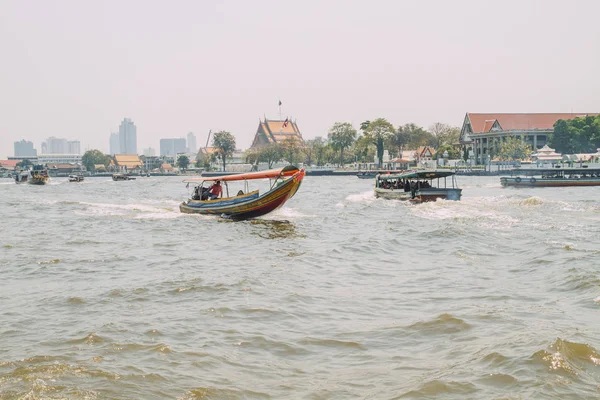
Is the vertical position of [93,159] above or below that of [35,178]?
above

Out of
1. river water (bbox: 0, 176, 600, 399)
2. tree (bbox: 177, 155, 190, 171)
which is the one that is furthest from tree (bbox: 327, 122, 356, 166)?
river water (bbox: 0, 176, 600, 399)

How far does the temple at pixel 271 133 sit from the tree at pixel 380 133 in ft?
130

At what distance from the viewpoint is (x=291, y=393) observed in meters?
7.09

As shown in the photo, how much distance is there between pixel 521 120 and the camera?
116m

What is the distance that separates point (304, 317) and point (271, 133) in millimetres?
151245

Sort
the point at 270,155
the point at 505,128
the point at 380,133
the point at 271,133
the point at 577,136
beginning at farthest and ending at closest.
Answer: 1. the point at 271,133
2. the point at 270,155
3. the point at 380,133
4. the point at 505,128
5. the point at 577,136

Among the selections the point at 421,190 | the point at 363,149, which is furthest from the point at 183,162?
the point at 421,190

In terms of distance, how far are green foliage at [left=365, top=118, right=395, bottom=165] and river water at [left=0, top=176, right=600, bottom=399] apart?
9897 cm

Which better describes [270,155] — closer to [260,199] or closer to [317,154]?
[317,154]

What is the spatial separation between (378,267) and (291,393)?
8757 millimetres

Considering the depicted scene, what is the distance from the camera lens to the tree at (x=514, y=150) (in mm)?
100688

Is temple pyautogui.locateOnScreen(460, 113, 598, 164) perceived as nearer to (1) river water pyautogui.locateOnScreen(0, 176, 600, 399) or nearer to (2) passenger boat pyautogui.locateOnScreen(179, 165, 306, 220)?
(2) passenger boat pyautogui.locateOnScreen(179, 165, 306, 220)

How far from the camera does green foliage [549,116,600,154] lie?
3752 inches

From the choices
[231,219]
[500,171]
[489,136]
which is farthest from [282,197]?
[489,136]
